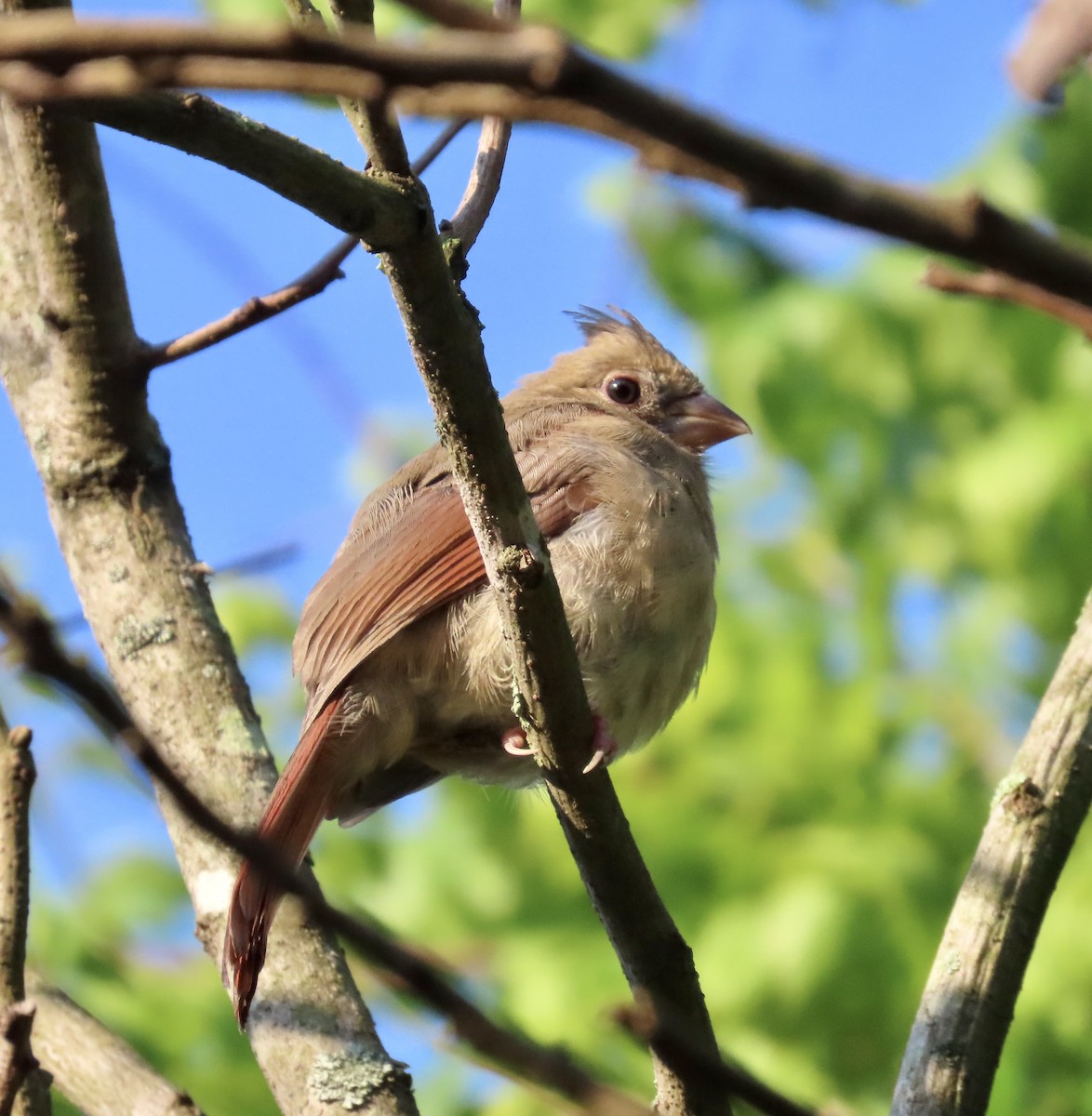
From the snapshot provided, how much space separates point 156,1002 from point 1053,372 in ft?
16.8

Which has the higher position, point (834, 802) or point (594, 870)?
point (834, 802)

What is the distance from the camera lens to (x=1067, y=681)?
10.9ft

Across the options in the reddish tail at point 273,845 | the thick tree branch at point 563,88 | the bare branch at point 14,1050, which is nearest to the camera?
the thick tree branch at point 563,88

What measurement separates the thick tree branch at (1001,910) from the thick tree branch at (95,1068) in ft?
4.68

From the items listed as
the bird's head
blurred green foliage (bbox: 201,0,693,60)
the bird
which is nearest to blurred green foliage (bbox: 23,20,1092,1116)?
blurred green foliage (bbox: 201,0,693,60)

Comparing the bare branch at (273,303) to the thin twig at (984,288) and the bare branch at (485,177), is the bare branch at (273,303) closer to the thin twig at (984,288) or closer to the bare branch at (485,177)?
the bare branch at (485,177)

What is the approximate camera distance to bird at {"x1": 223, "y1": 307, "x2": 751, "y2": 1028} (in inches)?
158

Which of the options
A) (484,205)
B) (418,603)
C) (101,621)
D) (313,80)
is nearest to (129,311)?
(101,621)

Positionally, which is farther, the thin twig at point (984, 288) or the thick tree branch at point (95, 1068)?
the thick tree branch at point (95, 1068)

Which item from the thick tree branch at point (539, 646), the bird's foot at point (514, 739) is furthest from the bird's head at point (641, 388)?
the thick tree branch at point (539, 646)

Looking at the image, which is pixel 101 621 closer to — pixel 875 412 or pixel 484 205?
pixel 484 205

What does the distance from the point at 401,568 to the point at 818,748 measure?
147 inches

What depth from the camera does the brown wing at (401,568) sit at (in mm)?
4051

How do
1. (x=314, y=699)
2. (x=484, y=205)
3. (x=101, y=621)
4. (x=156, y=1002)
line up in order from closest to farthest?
(x=484, y=205)
(x=101, y=621)
(x=314, y=699)
(x=156, y=1002)
